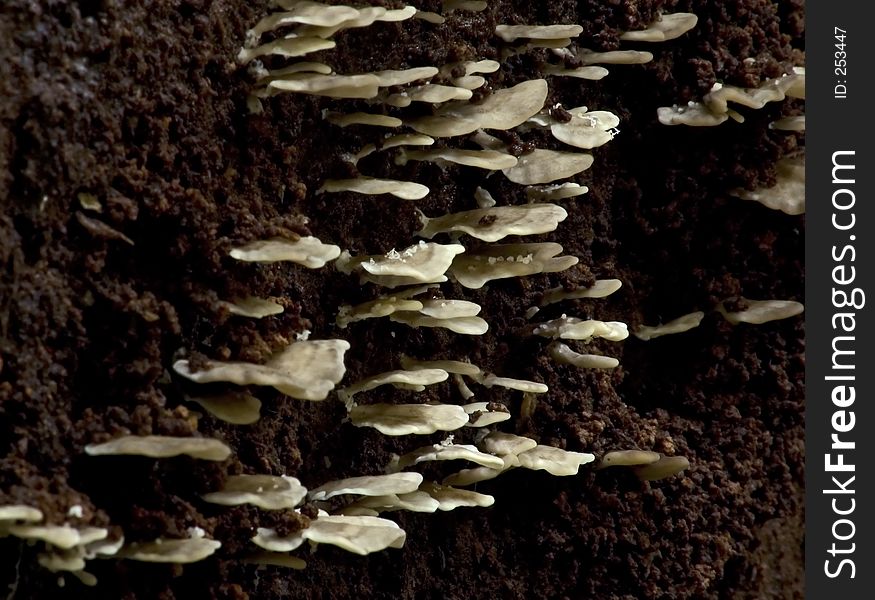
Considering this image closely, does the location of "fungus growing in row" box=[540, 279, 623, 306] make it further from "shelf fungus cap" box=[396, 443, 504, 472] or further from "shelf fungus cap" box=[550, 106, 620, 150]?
"shelf fungus cap" box=[396, 443, 504, 472]

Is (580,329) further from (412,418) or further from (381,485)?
(381,485)

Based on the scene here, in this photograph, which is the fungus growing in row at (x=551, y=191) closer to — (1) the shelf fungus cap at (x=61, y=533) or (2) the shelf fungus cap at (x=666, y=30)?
(2) the shelf fungus cap at (x=666, y=30)

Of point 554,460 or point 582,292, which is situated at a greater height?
point 582,292

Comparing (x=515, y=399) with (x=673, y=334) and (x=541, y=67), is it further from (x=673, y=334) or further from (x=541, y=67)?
(x=541, y=67)

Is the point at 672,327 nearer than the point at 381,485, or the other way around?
the point at 381,485

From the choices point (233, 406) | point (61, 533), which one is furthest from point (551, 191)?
point (61, 533)

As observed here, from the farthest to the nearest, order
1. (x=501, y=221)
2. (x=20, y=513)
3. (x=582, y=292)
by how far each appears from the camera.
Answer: (x=582, y=292) < (x=501, y=221) < (x=20, y=513)

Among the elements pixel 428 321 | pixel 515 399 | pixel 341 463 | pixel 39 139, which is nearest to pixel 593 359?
pixel 515 399
